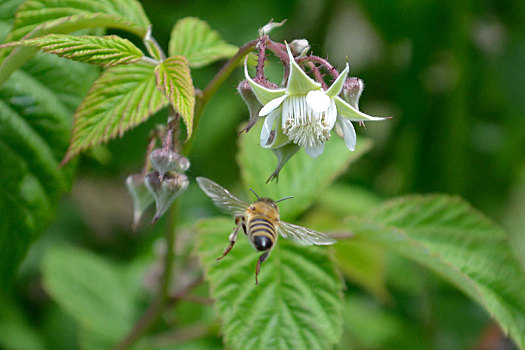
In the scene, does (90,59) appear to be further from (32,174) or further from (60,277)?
(60,277)

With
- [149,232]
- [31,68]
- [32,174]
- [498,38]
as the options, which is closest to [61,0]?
[31,68]

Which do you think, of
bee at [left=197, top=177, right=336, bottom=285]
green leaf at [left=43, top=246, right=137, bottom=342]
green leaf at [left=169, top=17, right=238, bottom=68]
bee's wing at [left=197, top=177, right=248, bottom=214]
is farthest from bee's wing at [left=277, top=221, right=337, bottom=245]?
green leaf at [left=43, top=246, right=137, bottom=342]

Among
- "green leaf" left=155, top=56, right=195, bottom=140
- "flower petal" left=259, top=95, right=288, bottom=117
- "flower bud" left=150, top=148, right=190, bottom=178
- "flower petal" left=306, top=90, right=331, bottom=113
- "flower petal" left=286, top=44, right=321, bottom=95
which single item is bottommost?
"flower bud" left=150, top=148, right=190, bottom=178

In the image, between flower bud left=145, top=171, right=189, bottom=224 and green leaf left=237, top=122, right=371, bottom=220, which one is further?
green leaf left=237, top=122, right=371, bottom=220

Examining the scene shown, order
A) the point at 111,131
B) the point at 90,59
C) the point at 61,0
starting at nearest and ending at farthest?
1. the point at 90,59
2. the point at 111,131
3. the point at 61,0

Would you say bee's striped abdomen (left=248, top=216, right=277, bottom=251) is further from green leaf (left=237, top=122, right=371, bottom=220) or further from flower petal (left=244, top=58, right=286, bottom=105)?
green leaf (left=237, top=122, right=371, bottom=220)

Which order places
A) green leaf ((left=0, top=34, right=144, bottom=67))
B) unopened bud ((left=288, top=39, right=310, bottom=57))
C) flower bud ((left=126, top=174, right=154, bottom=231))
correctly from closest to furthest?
green leaf ((left=0, top=34, right=144, bottom=67))
unopened bud ((left=288, top=39, right=310, bottom=57))
flower bud ((left=126, top=174, right=154, bottom=231))
